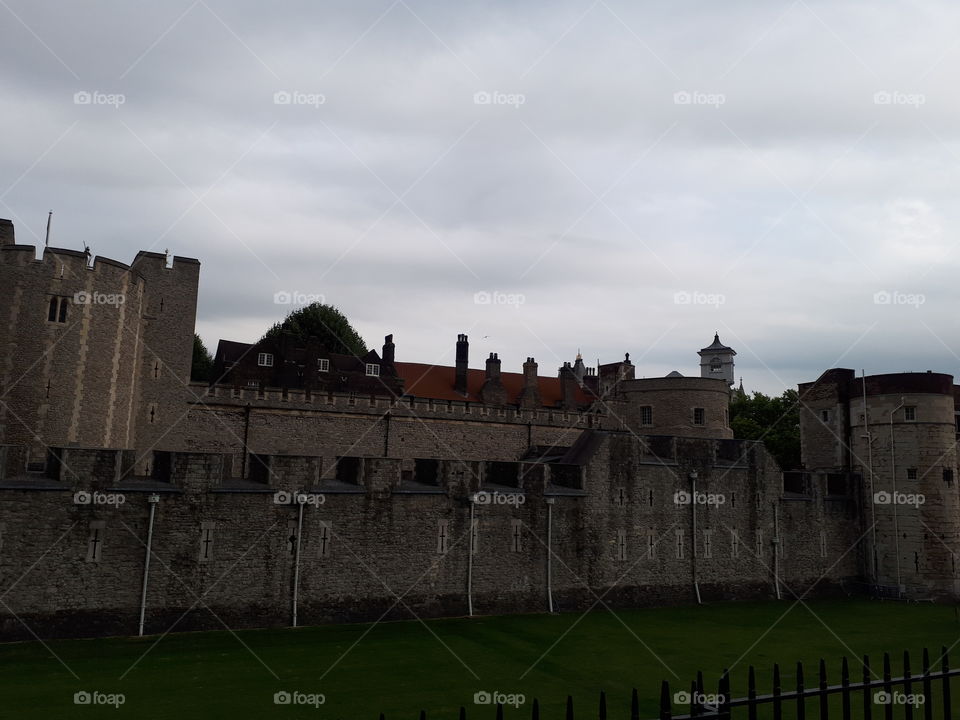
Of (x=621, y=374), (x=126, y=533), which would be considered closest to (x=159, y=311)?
(x=126, y=533)

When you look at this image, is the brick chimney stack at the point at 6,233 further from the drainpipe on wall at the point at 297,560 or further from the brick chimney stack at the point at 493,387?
the brick chimney stack at the point at 493,387

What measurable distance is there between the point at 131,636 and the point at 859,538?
33.1 m

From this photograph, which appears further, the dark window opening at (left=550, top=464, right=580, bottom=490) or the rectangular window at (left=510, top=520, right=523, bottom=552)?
the dark window opening at (left=550, top=464, right=580, bottom=490)

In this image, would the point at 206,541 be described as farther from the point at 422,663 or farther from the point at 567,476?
the point at 567,476

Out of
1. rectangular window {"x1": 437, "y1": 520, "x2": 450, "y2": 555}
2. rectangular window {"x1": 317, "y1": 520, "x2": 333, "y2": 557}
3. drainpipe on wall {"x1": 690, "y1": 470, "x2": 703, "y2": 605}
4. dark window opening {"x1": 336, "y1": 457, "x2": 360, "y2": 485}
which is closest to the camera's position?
rectangular window {"x1": 317, "y1": 520, "x2": 333, "y2": 557}

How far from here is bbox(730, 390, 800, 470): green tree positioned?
2562 inches

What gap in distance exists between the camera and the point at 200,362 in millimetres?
60781

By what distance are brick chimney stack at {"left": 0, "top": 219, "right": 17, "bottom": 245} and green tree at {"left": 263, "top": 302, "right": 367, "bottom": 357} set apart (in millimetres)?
33381

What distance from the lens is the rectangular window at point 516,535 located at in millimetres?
26484

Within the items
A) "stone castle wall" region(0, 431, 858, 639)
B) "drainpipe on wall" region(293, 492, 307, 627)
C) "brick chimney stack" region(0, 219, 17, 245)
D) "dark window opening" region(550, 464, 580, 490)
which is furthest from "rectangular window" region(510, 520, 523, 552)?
"brick chimney stack" region(0, 219, 17, 245)

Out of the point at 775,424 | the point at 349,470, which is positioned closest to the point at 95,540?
the point at 349,470

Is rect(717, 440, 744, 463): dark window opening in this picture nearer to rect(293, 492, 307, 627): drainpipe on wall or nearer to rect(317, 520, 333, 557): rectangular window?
rect(317, 520, 333, 557): rectangular window

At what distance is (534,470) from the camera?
2741 cm

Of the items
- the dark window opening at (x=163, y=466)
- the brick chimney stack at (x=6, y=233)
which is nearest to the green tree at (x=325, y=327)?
the brick chimney stack at (x=6, y=233)
